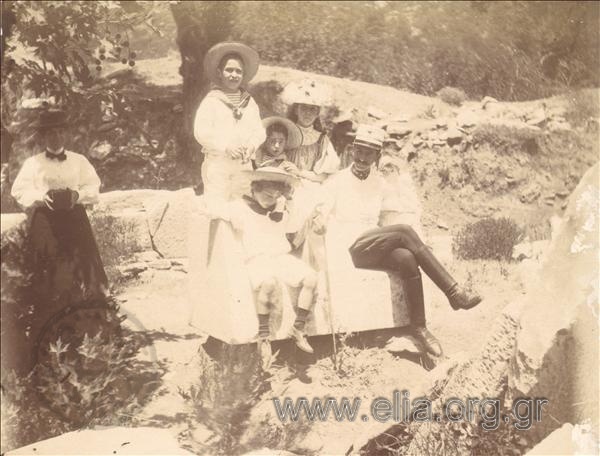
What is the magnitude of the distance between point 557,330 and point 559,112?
1.33 meters

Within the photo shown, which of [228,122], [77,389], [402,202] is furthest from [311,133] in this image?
[77,389]

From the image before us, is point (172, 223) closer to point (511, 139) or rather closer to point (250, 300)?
point (250, 300)

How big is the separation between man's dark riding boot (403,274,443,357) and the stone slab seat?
0.04 metres

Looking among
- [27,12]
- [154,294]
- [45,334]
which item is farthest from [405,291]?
[27,12]

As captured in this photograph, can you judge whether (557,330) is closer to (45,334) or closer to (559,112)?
(559,112)

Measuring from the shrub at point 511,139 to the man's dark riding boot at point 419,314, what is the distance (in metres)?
0.91

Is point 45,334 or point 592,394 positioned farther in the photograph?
point 45,334

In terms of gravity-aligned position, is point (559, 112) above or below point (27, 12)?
below

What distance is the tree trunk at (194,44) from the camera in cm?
343

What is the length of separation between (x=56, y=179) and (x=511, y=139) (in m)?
2.48

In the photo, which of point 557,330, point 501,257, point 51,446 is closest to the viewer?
point 557,330

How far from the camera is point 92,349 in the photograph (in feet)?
10.9

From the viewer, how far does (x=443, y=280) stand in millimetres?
3311

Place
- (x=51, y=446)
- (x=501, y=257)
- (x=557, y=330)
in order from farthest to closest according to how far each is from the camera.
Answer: (x=501, y=257), (x=51, y=446), (x=557, y=330)
